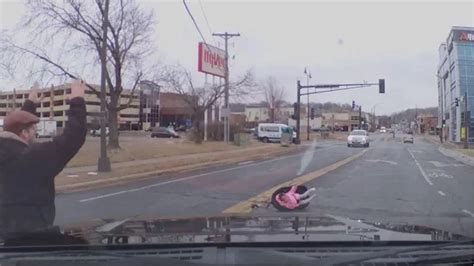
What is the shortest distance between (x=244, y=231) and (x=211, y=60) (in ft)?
168

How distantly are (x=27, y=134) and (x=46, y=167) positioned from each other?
39 cm

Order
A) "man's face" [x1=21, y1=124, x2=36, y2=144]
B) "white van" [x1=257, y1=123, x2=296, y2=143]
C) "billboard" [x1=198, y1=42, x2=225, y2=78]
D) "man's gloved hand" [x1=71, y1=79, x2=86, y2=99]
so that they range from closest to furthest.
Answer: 1. "man's face" [x1=21, y1=124, x2=36, y2=144]
2. "man's gloved hand" [x1=71, y1=79, x2=86, y2=99]
3. "billboard" [x1=198, y1=42, x2=225, y2=78]
4. "white van" [x1=257, y1=123, x2=296, y2=143]

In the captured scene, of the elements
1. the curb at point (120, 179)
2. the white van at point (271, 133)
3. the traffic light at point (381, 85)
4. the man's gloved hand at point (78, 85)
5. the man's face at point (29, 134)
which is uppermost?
the traffic light at point (381, 85)

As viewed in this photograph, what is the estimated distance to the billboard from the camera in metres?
51.9

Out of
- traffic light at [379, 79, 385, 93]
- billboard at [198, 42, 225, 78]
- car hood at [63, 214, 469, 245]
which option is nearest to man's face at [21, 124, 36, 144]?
car hood at [63, 214, 469, 245]

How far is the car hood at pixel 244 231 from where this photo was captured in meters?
3.48

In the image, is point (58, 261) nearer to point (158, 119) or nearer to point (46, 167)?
point (46, 167)

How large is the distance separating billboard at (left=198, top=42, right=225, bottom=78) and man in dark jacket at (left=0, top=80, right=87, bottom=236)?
1839 inches

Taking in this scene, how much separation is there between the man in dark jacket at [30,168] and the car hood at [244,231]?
1.38 ft

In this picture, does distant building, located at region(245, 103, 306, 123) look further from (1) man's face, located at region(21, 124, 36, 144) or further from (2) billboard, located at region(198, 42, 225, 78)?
(1) man's face, located at region(21, 124, 36, 144)

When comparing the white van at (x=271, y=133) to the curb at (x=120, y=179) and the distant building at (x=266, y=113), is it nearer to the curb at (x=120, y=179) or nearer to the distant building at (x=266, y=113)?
the distant building at (x=266, y=113)

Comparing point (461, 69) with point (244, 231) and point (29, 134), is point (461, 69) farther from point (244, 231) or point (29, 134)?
point (244, 231)

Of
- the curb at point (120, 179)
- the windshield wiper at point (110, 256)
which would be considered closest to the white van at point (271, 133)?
the curb at point (120, 179)

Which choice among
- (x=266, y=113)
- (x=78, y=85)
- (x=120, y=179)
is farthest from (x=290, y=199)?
(x=266, y=113)
